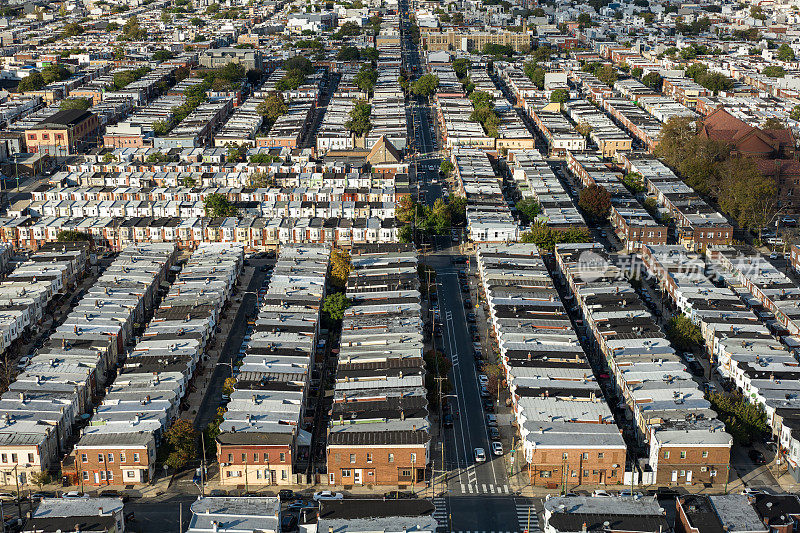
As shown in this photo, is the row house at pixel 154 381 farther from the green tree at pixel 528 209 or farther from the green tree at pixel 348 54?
the green tree at pixel 348 54

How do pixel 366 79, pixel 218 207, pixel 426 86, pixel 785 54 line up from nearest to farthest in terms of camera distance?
pixel 218 207, pixel 426 86, pixel 366 79, pixel 785 54

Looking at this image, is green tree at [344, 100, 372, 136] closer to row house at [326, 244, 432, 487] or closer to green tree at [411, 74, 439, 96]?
green tree at [411, 74, 439, 96]

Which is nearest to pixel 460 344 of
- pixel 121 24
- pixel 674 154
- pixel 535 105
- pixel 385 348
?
pixel 385 348

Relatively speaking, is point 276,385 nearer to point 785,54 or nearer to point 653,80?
point 653,80

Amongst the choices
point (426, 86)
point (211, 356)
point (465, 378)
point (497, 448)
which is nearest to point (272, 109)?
point (426, 86)

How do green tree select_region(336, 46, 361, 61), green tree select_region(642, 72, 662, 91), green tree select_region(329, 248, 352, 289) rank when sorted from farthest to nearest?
green tree select_region(336, 46, 361, 61), green tree select_region(642, 72, 662, 91), green tree select_region(329, 248, 352, 289)

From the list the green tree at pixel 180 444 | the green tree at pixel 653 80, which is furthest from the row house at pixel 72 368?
the green tree at pixel 653 80

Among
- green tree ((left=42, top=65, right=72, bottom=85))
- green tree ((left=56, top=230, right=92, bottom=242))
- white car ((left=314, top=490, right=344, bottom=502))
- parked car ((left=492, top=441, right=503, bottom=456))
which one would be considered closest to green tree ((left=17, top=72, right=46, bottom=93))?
green tree ((left=42, top=65, right=72, bottom=85))
